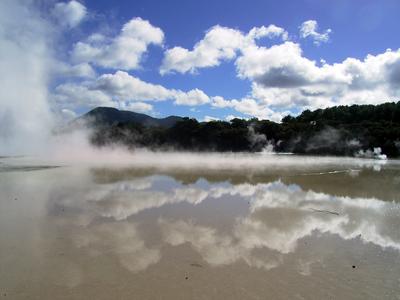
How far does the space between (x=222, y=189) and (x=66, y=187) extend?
256 inches

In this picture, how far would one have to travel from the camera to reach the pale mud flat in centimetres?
525

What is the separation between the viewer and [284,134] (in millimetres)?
69562

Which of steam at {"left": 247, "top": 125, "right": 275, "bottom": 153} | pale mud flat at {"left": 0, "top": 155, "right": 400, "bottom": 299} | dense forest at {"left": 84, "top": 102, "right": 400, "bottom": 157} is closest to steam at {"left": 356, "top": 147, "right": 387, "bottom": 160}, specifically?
dense forest at {"left": 84, "top": 102, "right": 400, "bottom": 157}

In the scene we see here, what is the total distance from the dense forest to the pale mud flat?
166ft

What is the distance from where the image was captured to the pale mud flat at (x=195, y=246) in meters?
5.25

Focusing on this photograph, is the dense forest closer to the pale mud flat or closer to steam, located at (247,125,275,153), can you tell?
steam, located at (247,125,275,153)

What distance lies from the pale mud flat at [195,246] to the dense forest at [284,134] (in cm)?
5072

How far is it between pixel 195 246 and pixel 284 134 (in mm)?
64905

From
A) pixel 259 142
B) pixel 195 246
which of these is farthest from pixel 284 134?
pixel 195 246

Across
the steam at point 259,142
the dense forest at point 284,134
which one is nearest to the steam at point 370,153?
the dense forest at point 284,134

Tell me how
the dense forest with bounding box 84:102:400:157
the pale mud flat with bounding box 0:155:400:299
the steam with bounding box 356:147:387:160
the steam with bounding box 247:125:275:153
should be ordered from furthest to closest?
the steam with bounding box 247:125:275:153 < the dense forest with bounding box 84:102:400:157 < the steam with bounding box 356:147:387:160 < the pale mud flat with bounding box 0:155:400:299

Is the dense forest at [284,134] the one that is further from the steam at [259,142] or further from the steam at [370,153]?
the steam at [370,153]

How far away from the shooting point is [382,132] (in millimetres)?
57219

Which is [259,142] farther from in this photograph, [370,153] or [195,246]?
[195,246]
